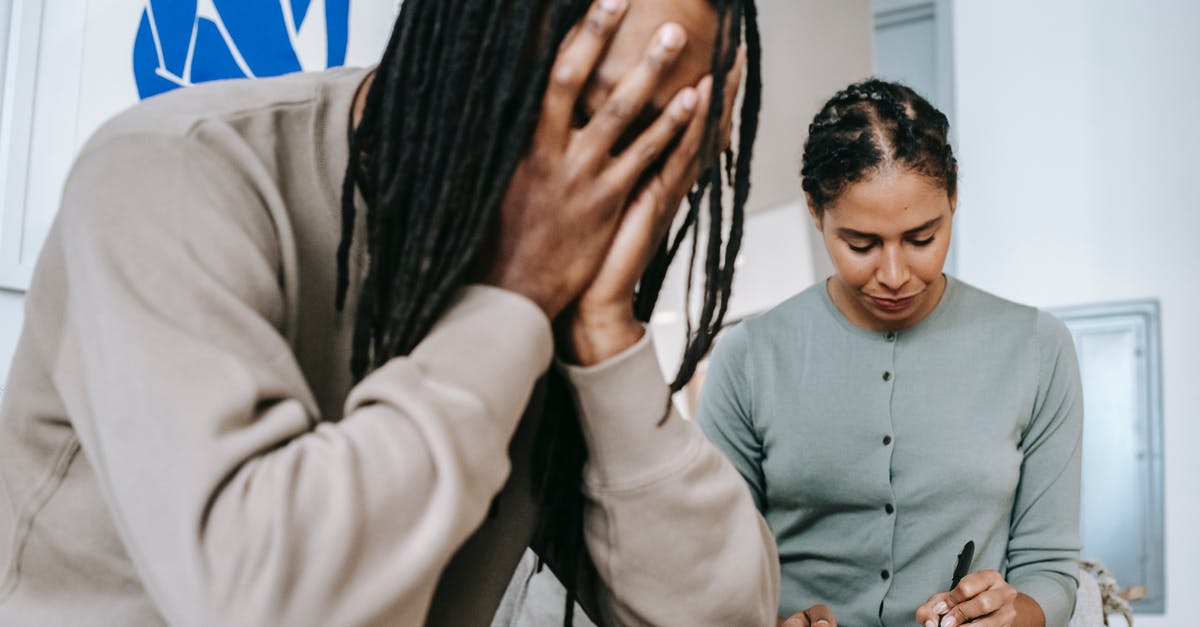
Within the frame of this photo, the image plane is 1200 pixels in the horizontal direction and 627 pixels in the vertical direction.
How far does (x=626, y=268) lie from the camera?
0.70 m

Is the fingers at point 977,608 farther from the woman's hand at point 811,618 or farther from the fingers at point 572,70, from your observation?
the fingers at point 572,70

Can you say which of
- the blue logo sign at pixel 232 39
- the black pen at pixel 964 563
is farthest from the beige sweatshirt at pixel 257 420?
the blue logo sign at pixel 232 39

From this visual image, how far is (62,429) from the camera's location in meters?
0.64

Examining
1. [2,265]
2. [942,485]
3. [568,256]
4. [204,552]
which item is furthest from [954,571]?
[2,265]

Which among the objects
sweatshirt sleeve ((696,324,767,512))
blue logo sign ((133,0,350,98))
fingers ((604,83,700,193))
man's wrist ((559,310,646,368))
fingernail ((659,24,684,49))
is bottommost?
sweatshirt sleeve ((696,324,767,512))

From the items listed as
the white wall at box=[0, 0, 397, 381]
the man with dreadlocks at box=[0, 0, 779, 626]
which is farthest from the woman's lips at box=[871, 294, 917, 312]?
the white wall at box=[0, 0, 397, 381]

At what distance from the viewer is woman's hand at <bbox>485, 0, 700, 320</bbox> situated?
651mm

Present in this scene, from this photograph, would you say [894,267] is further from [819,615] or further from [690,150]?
[690,150]

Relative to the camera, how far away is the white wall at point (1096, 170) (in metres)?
2.90

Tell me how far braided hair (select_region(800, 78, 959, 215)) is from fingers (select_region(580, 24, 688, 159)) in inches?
28.9

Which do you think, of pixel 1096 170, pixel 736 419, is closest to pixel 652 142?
pixel 736 419

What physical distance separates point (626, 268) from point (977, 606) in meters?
0.72

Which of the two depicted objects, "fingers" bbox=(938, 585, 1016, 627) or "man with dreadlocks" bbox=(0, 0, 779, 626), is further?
"fingers" bbox=(938, 585, 1016, 627)

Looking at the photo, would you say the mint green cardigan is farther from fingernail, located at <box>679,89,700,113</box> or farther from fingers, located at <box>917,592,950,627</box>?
fingernail, located at <box>679,89,700,113</box>
